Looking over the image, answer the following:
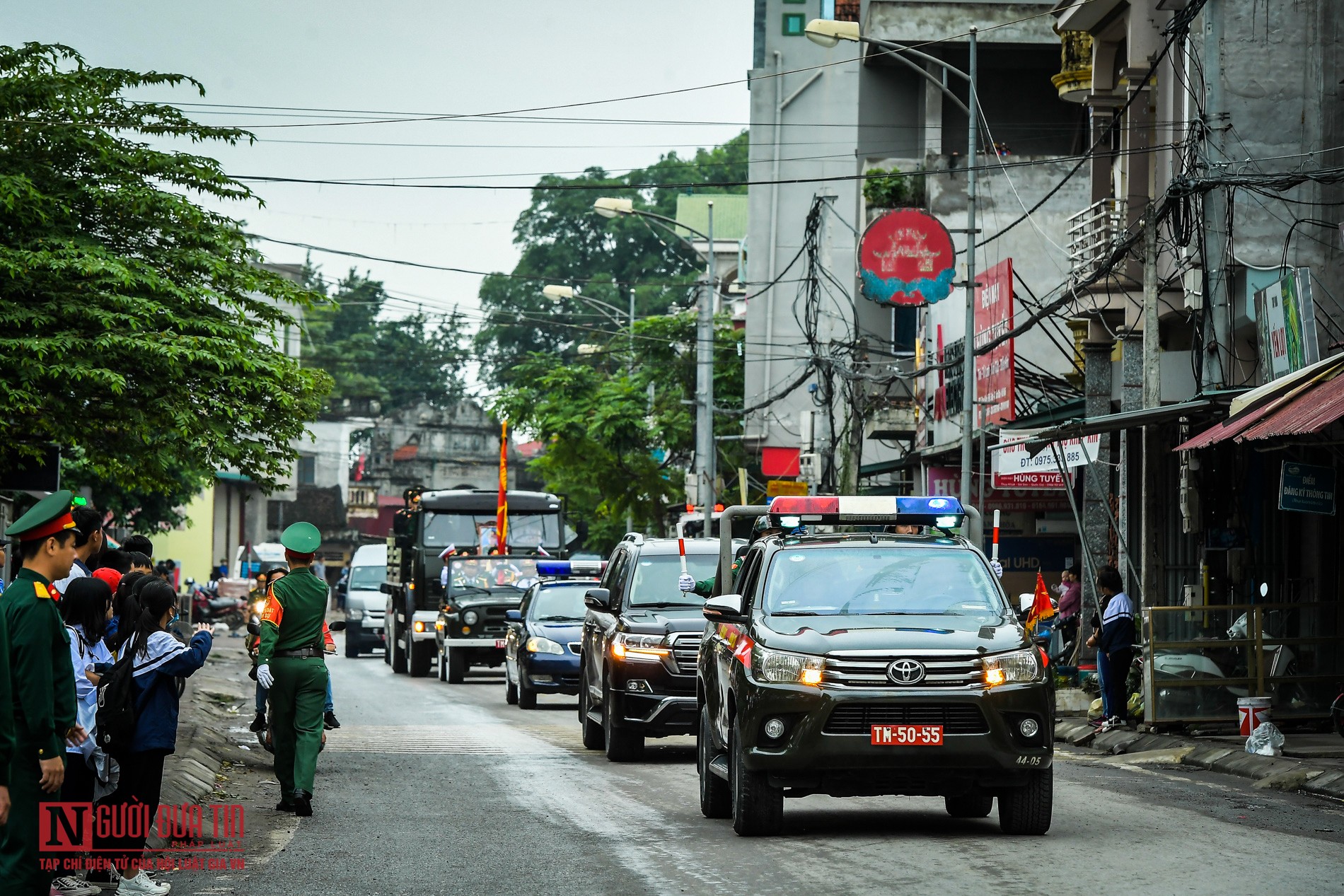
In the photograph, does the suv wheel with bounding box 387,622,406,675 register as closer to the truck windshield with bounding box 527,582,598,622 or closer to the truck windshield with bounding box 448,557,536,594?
the truck windshield with bounding box 448,557,536,594

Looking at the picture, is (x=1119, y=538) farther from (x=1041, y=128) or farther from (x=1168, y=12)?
(x=1041, y=128)

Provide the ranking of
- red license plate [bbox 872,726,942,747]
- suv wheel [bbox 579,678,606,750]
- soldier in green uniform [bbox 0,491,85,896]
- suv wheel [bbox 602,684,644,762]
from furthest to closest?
suv wheel [bbox 579,678,606,750]
suv wheel [bbox 602,684,644,762]
red license plate [bbox 872,726,942,747]
soldier in green uniform [bbox 0,491,85,896]

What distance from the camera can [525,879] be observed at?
9508mm

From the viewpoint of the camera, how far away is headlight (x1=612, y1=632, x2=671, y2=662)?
1636 cm

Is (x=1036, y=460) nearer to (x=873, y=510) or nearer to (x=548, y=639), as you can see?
(x=548, y=639)

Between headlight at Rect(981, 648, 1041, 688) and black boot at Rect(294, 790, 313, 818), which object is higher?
headlight at Rect(981, 648, 1041, 688)

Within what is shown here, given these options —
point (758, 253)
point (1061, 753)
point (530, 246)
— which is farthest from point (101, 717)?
point (530, 246)

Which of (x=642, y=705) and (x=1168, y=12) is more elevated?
(x=1168, y=12)

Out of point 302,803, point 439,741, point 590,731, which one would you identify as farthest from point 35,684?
point 439,741

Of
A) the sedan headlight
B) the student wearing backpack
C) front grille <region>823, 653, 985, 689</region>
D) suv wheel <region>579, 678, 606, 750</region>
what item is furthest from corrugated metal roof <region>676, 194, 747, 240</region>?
the student wearing backpack

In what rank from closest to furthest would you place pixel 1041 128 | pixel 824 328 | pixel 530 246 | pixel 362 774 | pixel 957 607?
pixel 957 607 < pixel 362 774 < pixel 1041 128 < pixel 824 328 < pixel 530 246

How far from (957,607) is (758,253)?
152 ft

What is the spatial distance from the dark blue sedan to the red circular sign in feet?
26.0

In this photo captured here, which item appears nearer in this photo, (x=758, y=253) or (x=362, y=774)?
(x=362, y=774)
